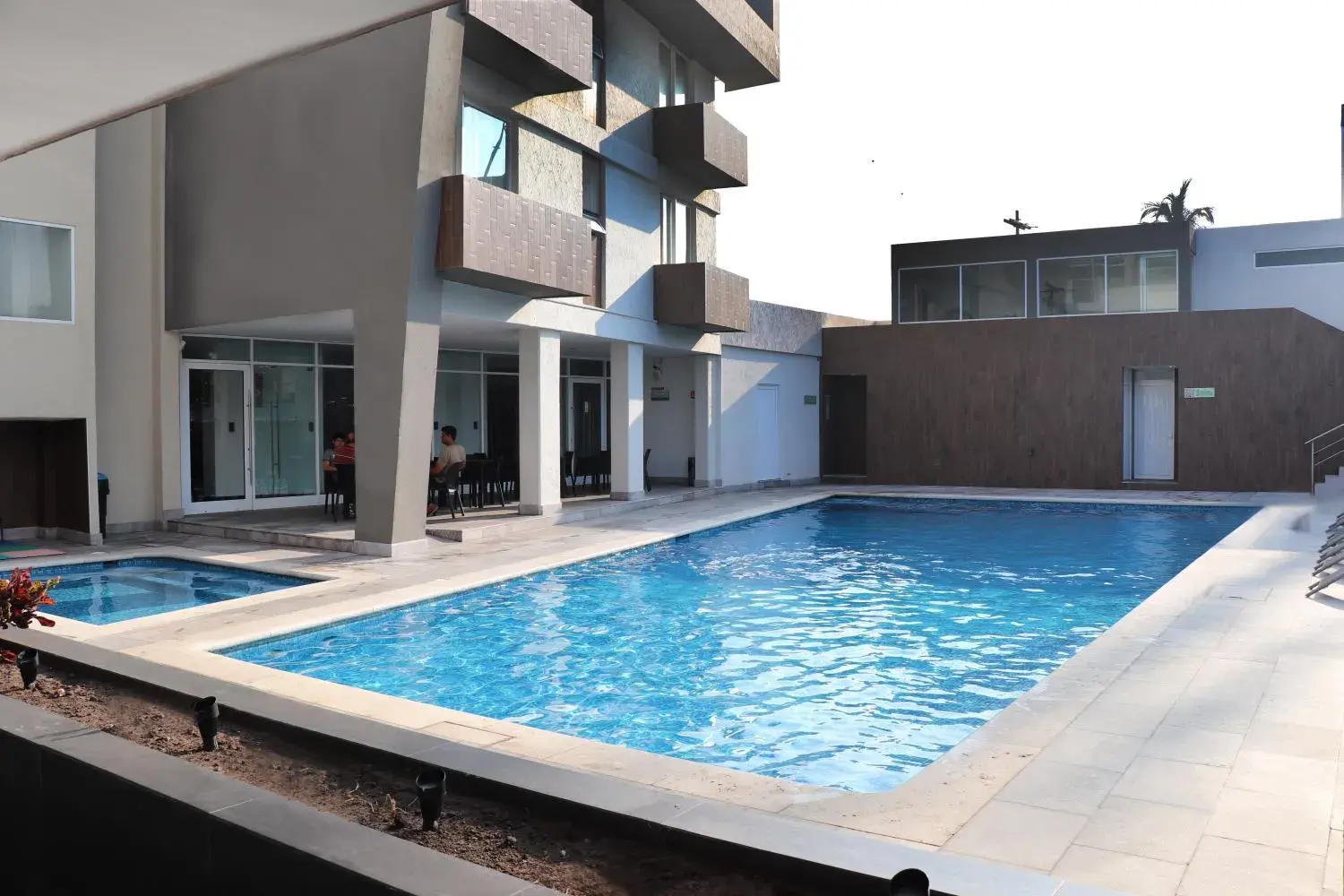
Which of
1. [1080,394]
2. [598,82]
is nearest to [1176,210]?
[1080,394]

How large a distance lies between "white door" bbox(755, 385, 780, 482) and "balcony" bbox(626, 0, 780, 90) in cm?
678

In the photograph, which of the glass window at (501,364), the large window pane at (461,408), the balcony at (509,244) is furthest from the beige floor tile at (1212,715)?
the glass window at (501,364)

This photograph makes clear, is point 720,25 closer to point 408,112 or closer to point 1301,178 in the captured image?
point 408,112

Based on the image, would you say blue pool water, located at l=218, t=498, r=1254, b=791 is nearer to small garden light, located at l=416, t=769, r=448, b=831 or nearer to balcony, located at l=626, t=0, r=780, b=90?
small garden light, located at l=416, t=769, r=448, b=831

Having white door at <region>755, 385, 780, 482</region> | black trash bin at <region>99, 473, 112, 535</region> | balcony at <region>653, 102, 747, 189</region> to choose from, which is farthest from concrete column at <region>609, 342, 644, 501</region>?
black trash bin at <region>99, 473, 112, 535</region>

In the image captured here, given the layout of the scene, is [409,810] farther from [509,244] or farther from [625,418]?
[625,418]

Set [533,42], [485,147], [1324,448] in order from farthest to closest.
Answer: [1324,448], [485,147], [533,42]

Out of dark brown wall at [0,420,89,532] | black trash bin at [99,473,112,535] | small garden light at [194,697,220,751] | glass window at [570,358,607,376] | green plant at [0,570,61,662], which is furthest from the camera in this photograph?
glass window at [570,358,607,376]

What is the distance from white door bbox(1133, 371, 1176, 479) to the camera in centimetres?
2275

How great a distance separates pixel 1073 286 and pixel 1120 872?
2359cm

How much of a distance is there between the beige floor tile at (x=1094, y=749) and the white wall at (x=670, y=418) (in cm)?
1718

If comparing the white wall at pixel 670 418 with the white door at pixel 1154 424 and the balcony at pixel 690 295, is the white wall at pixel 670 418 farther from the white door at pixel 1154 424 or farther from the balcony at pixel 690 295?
the white door at pixel 1154 424

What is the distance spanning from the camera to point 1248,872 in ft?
10.9

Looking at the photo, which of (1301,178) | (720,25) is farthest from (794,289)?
(1301,178)
